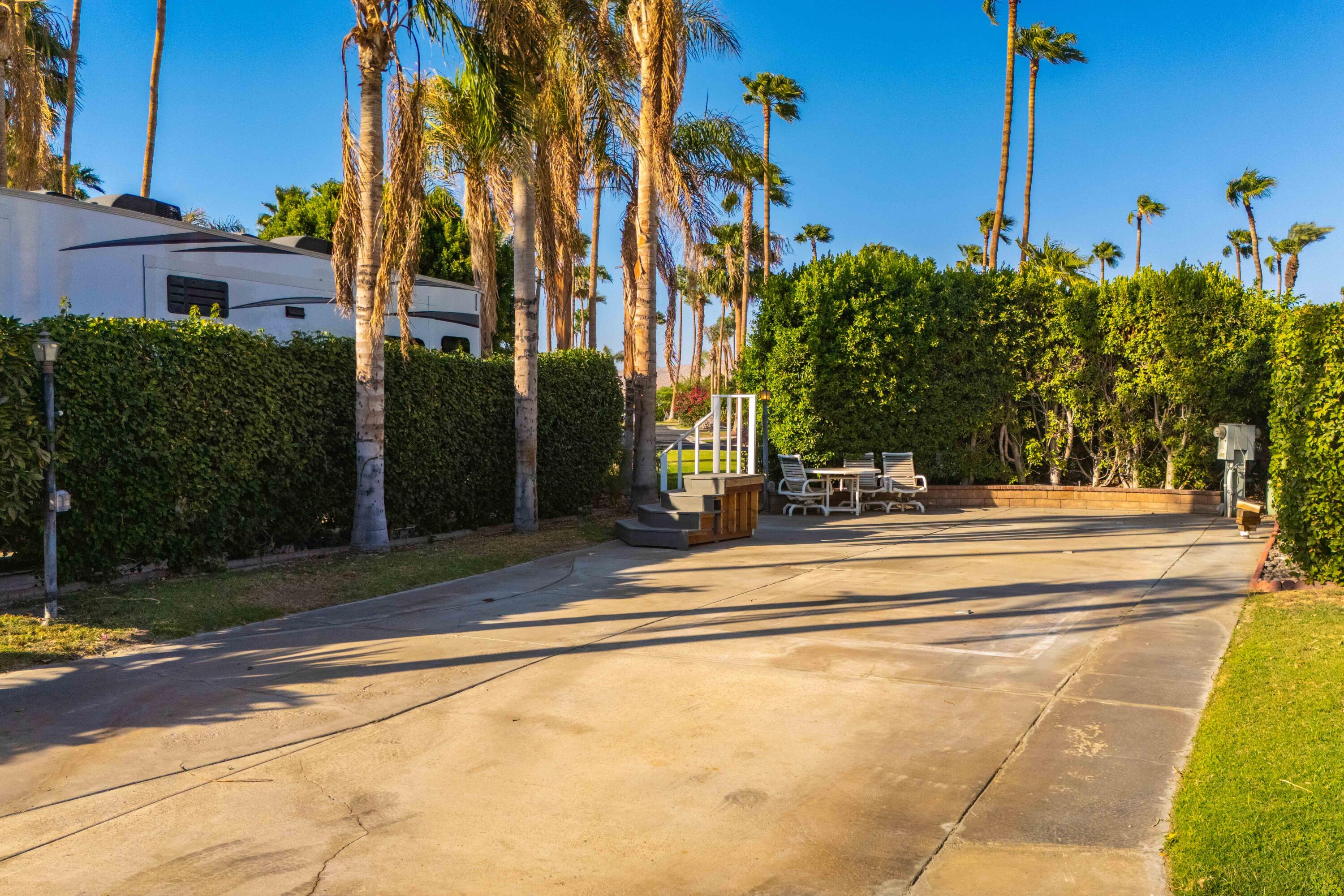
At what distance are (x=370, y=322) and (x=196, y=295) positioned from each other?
11.7 ft

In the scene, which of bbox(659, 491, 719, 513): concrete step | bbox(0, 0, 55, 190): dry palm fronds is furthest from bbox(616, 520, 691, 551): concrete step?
bbox(0, 0, 55, 190): dry palm fronds

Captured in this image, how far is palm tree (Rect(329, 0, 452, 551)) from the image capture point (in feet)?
32.6

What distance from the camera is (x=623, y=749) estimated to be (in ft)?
15.2

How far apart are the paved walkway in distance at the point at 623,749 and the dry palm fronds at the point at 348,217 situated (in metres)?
4.45

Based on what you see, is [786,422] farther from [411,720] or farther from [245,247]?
[411,720]

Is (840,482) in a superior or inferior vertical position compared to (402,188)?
inferior

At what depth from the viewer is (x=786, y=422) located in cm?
1702

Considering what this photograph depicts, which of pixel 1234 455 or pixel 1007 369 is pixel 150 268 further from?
pixel 1234 455

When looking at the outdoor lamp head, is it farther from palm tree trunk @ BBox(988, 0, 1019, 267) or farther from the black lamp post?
palm tree trunk @ BBox(988, 0, 1019, 267)

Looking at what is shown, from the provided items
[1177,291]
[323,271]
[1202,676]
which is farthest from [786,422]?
[1202,676]

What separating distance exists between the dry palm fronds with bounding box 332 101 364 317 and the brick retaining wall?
10.9 m

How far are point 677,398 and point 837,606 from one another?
47526 millimetres

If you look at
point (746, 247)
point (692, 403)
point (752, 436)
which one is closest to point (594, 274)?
point (746, 247)

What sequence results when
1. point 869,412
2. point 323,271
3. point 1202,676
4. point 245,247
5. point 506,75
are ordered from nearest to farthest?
1. point 1202,676
2. point 506,75
3. point 245,247
4. point 323,271
5. point 869,412
